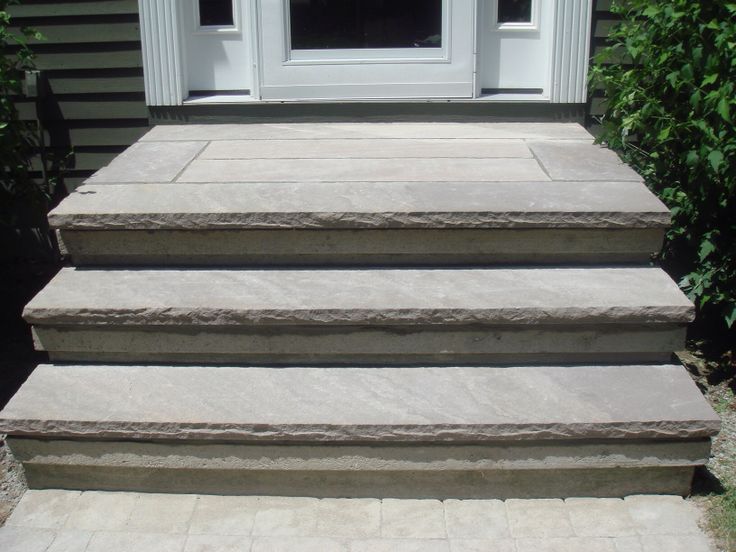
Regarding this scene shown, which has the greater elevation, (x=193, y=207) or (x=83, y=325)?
(x=193, y=207)

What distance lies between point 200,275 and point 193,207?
0.24 metres

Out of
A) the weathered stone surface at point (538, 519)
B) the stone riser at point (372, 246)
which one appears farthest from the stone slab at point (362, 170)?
the weathered stone surface at point (538, 519)

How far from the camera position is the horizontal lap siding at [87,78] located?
412 cm

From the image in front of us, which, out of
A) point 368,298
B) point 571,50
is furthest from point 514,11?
point 368,298

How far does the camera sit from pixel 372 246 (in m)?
3.00

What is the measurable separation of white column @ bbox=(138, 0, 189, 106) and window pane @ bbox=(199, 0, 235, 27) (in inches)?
5.2

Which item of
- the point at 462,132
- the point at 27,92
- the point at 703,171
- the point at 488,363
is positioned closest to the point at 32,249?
the point at 27,92

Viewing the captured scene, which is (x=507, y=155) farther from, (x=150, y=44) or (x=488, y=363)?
(x=150, y=44)

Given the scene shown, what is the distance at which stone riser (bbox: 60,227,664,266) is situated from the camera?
2.98 metres

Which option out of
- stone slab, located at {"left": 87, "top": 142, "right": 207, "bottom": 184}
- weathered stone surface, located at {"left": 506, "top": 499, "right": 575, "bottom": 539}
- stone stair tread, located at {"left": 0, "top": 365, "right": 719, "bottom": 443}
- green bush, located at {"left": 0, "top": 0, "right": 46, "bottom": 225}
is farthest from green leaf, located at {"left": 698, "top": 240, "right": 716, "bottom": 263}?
green bush, located at {"left": 0, "top": 0, "right": 46, "bottom": 225}

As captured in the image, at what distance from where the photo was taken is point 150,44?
4.13 meters

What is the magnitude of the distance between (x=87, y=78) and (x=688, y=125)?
111 inches

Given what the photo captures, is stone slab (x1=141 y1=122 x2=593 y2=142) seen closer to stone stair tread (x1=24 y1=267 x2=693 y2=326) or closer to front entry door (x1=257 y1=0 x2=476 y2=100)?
front entry door (x1=257 y1=0 x2=476 y2=100)

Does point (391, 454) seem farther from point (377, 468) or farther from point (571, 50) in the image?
point (571, 50)
